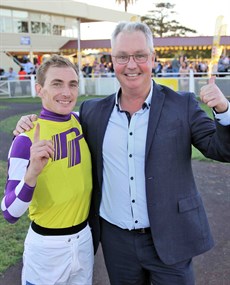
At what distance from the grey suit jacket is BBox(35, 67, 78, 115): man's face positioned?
26cm

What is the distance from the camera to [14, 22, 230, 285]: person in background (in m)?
2.19

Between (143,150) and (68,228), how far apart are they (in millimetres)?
637

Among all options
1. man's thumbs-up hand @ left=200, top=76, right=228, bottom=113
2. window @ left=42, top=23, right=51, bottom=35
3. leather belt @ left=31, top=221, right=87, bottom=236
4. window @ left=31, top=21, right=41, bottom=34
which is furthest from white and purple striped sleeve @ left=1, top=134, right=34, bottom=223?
window @ left=42, top=23, right=51, bottom=35

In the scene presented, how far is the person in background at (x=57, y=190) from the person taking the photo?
7.00 feet

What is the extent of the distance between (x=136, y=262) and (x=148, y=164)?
65 cm

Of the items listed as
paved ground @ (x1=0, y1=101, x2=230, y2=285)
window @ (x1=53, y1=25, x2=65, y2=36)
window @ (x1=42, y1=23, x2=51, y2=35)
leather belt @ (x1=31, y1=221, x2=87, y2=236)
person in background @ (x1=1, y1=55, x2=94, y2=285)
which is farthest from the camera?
window @ (x1=53, y1=25, x2=65, y2=36)

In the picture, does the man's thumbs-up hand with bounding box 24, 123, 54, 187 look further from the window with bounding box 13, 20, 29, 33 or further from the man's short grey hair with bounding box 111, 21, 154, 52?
the window with bounding box 13, 20, 29, 33

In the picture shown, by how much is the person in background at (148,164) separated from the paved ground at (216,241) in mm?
1274

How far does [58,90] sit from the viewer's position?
7.56 ft

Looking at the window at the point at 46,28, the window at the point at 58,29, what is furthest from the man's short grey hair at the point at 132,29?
the window at the point at 58,29

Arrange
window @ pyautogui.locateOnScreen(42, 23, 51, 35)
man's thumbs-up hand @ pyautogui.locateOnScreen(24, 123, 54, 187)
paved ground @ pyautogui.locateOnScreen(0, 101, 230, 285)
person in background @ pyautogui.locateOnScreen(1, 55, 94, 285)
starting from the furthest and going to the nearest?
window @ pyautogui.locateOnScreen(42, 23, 51, 35)
paved ground @ pyautogui.locateOnScreen(0, 101, 230, 285)
person in background @ pyautogui.locateOnScreen(1, 55, 94, 285)
man's thumbs-up hand @ pyautogui.locateOnScreen(24, 123, 54, 187)

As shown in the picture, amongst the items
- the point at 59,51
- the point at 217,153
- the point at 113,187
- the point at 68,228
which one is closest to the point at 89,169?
the point at 113,187

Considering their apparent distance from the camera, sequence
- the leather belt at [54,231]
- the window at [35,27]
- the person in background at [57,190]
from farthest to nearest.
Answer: the window at [35,27], the leather belt at [54,231], the person in background at [57,190]

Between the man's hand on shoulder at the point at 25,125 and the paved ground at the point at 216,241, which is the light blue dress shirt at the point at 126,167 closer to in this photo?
the man's hand on shoulder at the point at 25,125
